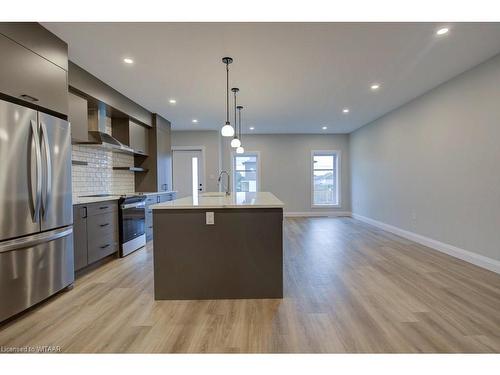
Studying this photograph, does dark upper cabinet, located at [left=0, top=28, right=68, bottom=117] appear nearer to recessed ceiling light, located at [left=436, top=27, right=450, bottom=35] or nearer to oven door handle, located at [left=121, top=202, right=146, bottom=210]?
oven door handle, located at [left=121, top=202, right=146, bottom=210]

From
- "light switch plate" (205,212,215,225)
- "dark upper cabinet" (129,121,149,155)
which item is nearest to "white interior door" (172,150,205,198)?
"dark upper cabinet" (129,121,149,155)

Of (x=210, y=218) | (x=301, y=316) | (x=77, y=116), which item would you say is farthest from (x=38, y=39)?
(x=301, y=316)

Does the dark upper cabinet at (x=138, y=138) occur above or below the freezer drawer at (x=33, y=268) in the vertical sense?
above

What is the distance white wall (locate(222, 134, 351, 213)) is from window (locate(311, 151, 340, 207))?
7.1 inches

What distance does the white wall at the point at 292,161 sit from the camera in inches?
317

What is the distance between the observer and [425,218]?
449 centimetres

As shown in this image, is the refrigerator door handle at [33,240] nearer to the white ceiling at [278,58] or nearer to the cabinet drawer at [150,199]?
the white ceiling at [278,58]

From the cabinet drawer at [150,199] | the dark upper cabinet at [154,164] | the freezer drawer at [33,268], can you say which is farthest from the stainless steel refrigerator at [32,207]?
the dark upper cabinet at [154,164]

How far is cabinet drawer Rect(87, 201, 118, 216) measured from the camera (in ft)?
10.7

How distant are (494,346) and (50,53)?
169 inches

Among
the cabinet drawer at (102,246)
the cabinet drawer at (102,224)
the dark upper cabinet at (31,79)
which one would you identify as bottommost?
the cabinet drawer at (102,246)

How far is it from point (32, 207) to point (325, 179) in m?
7.39

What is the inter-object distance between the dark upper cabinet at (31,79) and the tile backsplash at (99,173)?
53.4 inches

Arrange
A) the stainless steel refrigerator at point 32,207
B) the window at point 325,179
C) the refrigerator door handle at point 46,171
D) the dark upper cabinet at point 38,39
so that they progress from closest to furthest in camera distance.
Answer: the stainless steel refrigerator at point 32,207 < the dark upper cabinet at point 38,39 < the refrigerator door handle at point 46,171 < the window at point 325,179
